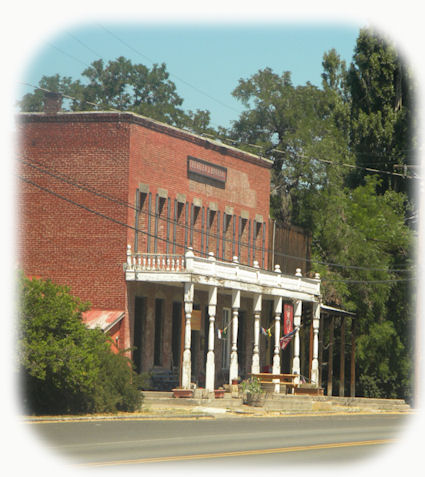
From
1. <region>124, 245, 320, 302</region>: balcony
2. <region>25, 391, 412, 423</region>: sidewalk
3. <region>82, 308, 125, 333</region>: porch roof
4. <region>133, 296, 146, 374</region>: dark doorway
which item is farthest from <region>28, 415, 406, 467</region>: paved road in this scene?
<region>133, 296, 146, 374</region>: dark doorway

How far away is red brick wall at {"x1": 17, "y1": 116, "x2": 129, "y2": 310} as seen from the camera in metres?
41.1

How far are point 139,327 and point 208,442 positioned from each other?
825 inches

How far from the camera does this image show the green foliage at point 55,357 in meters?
29.0

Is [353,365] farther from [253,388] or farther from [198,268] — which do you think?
[198,268]

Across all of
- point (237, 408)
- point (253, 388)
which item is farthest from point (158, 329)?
point (237, 408)

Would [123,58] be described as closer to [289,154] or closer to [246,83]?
[246,83]

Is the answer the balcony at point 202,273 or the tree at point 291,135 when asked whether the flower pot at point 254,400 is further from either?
the tree at point 291,135

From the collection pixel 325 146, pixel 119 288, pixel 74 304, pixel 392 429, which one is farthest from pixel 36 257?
pixel 325 146

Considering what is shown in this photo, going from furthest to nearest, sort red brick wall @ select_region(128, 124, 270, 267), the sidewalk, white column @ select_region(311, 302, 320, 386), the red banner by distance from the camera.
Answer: white column @ select_region(311, 302, 320, 386)
the red banner
red brick wall @ select_region(128, 124, 270, 267)
the sidewalk

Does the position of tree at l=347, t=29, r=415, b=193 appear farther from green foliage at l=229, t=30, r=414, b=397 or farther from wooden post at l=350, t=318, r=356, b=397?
wooden post at l=350, t=318, r=356, b=397

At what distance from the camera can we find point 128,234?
135ft

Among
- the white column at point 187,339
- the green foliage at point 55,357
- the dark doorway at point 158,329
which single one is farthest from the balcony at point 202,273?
the green foliage at point 55,357

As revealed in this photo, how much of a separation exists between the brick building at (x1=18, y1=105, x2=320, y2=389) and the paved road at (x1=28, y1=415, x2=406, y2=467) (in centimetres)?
1046

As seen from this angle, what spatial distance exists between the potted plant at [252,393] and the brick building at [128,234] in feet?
3.64
